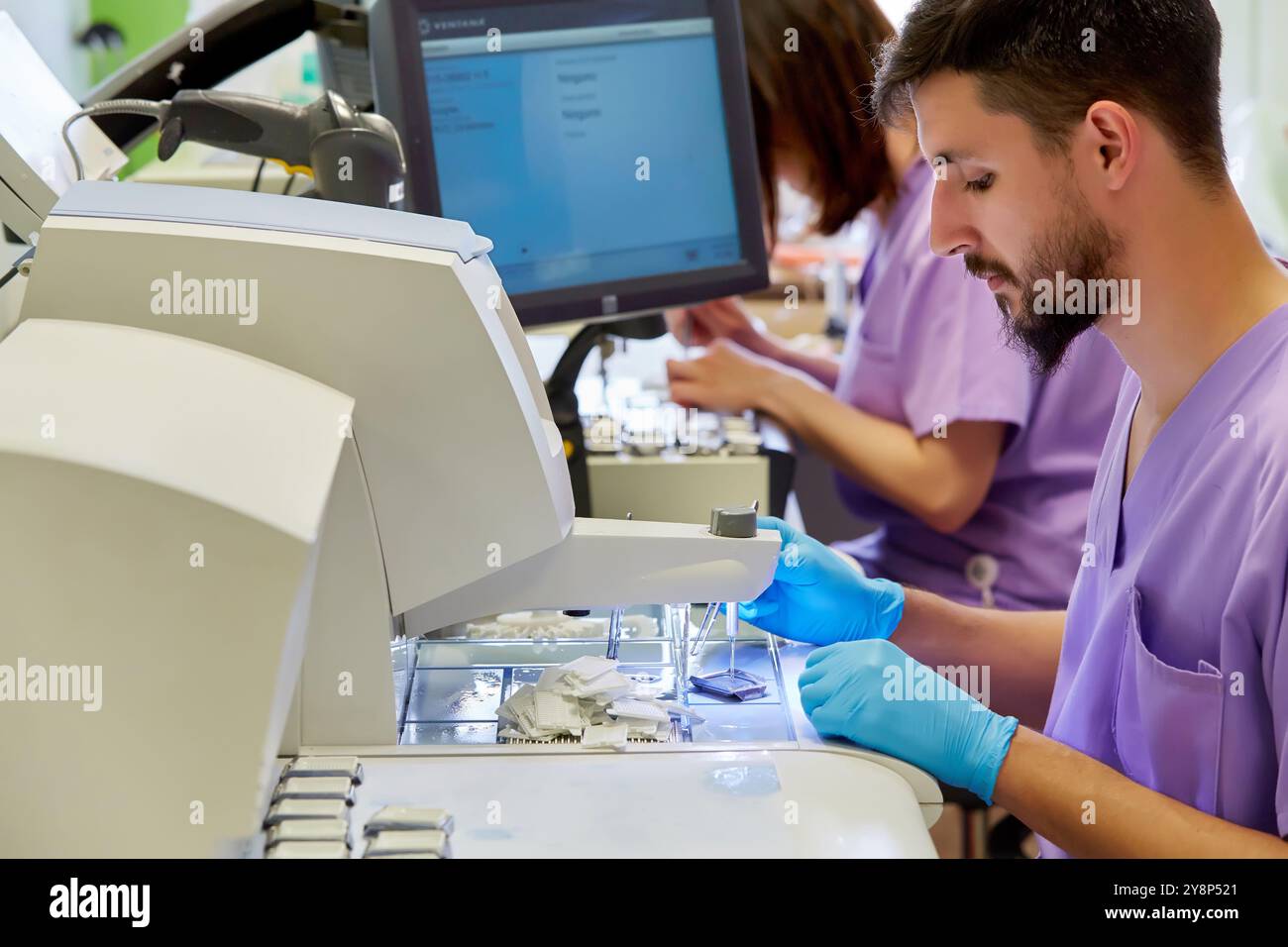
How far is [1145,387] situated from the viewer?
3.60 ft

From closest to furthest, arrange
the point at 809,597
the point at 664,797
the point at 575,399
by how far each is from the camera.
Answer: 1. the point at 664,797
2. the point at 809,597
3. the point at 575,399

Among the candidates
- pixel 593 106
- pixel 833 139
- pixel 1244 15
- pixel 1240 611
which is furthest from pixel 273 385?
pixel 1244 15

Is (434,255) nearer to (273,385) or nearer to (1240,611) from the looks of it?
(273,385)

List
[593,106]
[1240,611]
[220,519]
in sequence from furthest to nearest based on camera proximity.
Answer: [593,106] < [1240,611] < [220,519]

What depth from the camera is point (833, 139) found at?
1.80 metres

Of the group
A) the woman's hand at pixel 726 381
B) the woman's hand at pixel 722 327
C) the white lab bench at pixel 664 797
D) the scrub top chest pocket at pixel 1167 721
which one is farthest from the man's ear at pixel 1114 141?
the woman's hand at pixel 722 327

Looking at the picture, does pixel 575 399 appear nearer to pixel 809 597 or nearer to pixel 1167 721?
pixel 809 597

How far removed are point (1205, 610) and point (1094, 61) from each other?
41 cm

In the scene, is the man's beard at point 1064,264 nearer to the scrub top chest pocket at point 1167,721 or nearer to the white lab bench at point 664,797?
the scrub top chest pocket at point 1167,721

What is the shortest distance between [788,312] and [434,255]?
2873 millimetres

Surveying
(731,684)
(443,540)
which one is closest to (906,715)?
(731,684)

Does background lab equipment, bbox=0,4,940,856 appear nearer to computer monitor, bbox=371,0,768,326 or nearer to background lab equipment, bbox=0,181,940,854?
background lab equipment, bbox=0,181,940,854

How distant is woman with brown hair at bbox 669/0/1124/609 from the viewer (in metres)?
1.61

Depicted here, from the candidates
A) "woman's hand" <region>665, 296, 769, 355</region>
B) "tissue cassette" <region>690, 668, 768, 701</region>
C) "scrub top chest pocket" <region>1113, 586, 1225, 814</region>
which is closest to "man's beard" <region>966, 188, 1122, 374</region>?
"scrub top chest pocket" <region>1113, 586, 1225, 814</region>
